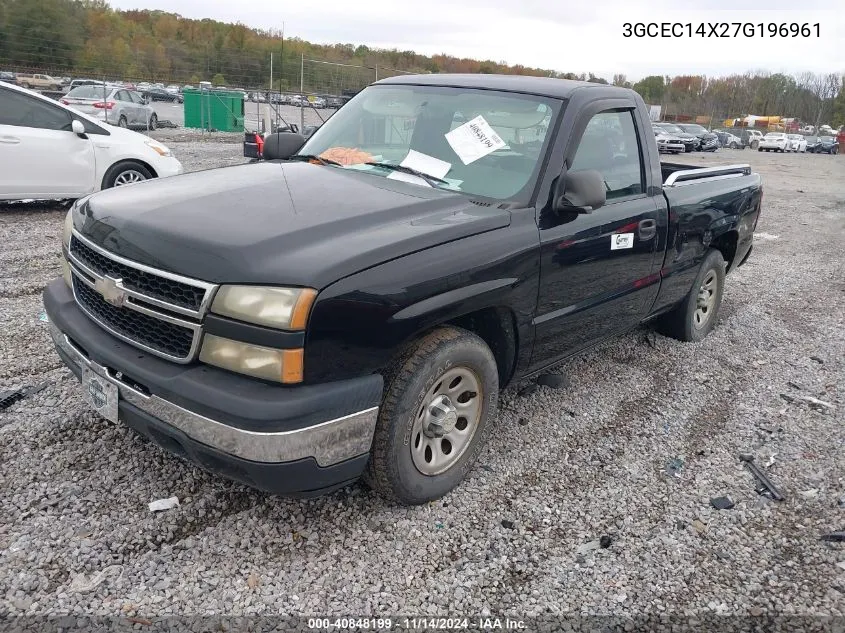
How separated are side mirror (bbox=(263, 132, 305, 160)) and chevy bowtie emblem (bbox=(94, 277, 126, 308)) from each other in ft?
6.01

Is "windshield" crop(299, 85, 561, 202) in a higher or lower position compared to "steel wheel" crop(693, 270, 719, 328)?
higher

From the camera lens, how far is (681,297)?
500cm

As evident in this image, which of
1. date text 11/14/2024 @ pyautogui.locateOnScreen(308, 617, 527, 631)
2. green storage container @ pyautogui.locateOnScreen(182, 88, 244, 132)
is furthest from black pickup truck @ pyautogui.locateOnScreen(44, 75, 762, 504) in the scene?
green storage container @ pyautogui.locateOnScreen(182, 88, 244, 132)

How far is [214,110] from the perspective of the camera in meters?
26.1

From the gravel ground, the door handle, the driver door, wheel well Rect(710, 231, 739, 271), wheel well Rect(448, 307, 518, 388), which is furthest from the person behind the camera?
wheel well Rect(710, 231, 739, 271)

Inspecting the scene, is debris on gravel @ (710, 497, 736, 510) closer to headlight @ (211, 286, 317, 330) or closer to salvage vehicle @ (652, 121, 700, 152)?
headlight @ (211, 286, 317, 330)

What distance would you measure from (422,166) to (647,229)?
1.45 metres

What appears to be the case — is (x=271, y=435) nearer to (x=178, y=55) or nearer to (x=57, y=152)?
(x=57, y=152)

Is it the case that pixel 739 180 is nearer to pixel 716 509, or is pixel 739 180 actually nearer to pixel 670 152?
pixel 716 509

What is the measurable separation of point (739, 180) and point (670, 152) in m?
31.1

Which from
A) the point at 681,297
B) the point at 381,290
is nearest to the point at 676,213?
the point at 681,297

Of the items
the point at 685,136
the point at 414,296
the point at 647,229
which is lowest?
the point at 414,296

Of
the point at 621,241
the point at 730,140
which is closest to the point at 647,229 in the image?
the point at 621,241

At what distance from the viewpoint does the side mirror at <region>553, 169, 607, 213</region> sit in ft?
10.6
